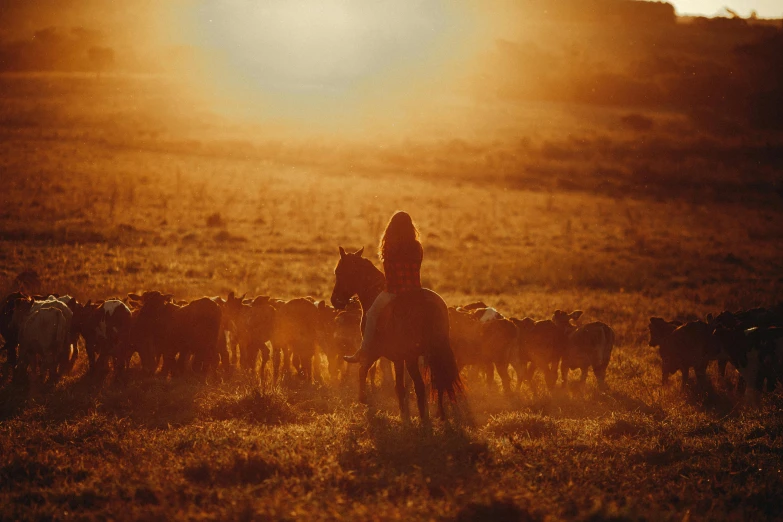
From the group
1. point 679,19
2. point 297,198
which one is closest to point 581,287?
point 297,198

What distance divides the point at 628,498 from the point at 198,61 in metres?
99.4

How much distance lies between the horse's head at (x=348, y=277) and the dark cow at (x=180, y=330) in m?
2.95

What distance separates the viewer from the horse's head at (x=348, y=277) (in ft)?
32.8

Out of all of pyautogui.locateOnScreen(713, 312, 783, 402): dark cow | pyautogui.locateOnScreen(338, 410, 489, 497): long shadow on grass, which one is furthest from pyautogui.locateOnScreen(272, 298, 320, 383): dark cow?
pyautogui.locateOnScreen(713, 312, 783, 402): dark cow

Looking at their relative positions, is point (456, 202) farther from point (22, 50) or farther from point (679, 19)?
point (679, 19)

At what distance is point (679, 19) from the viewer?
128 m

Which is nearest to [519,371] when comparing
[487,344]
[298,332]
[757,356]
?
[487,344]

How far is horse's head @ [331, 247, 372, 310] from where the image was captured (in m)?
9.98

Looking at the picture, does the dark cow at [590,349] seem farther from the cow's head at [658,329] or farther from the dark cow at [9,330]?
the dark cow at [9,330]

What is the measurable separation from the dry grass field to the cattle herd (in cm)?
52

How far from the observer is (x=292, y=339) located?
12391 millimetres

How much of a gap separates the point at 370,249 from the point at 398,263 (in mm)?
19521

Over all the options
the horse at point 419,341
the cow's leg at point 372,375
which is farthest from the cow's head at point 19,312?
the horse at point 419,341

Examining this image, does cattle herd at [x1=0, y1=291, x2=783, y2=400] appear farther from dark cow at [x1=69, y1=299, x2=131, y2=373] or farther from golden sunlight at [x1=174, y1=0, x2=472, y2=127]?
golden sunlight at [x1=174, y1=0, x2=472, y2=127]
